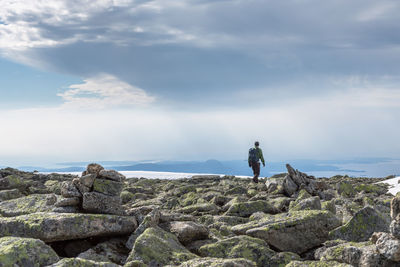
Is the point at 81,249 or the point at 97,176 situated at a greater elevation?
the point at 97,176

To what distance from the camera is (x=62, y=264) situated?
6359 mm

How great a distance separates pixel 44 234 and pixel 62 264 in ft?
10.5

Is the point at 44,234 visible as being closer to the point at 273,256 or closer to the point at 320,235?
the point at 273,256

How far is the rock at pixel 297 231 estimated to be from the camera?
31.9 feet

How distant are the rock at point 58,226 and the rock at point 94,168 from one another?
2703mm

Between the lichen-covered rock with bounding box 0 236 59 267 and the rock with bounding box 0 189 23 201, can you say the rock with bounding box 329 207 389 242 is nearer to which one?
the lichen-covered rock with bounding box 0 236 59 267

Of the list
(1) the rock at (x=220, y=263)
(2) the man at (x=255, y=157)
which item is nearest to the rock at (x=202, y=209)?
(1) the rock at (x=220, y=263)

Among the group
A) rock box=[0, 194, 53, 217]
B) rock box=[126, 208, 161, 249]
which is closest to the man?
rock box=[0, 194, 53, 217]

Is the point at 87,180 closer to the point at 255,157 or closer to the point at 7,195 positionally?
the point at 7,195

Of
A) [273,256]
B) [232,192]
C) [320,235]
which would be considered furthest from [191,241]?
[232,192]

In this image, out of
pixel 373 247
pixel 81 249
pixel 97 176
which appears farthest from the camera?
pixel 97 176

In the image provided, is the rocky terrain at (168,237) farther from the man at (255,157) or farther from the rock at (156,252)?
the man at (255,157)

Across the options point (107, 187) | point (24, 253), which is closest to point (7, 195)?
point (107, 187)

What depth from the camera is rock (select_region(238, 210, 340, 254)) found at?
971cm
